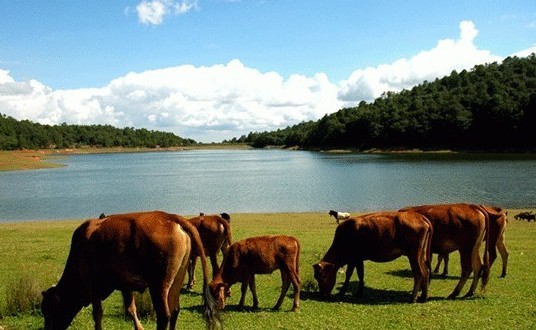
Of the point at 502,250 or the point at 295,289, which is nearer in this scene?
the point at 295,289

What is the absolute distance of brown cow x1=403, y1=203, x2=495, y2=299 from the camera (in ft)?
37.2

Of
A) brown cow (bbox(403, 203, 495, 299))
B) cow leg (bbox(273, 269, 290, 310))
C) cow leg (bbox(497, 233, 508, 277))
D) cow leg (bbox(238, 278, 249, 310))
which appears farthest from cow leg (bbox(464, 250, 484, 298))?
cow leg (bbox(238, 278, 249, 310))

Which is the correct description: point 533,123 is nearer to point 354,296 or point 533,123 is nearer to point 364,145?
point 364,145

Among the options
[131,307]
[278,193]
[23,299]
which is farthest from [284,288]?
[278,193]

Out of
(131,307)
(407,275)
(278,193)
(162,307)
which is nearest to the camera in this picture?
(162,307)

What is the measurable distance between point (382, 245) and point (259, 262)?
9.75 feet

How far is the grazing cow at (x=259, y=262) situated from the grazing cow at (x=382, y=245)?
1253 mm

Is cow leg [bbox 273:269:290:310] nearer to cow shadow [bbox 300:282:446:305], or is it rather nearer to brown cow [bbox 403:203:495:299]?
cow shadow [bbox 300:282:446:305]

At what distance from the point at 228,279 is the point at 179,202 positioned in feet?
116

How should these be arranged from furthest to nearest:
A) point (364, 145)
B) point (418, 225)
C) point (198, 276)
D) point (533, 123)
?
point (364, 145)
point (533, 123)
point (198, 276)
point (418, 225)

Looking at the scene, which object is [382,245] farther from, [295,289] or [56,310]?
[56,310]

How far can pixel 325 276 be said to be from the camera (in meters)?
11.5

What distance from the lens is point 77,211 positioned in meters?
41.2

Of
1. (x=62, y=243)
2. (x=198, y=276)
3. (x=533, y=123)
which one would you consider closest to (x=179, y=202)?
(x=62, y=243)
